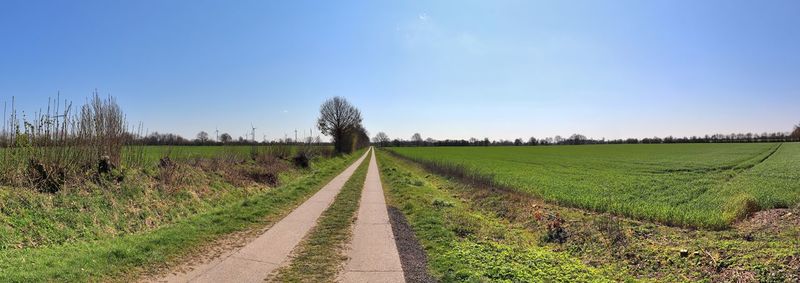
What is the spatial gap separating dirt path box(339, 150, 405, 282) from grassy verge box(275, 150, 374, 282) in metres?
0.23

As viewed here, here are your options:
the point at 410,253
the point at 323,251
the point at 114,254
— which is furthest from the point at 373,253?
the point at 114,254

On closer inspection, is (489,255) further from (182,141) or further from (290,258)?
(182,141)

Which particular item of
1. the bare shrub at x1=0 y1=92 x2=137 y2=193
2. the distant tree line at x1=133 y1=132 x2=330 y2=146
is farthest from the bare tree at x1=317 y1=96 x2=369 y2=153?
the bare shrub at x1=0 y1=92 x2=137 y2=193

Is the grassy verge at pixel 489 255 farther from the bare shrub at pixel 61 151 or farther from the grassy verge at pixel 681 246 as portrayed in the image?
the bare shrub at pixel 61 151

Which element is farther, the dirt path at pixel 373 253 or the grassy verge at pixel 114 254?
the dirt path at pixel 373 253

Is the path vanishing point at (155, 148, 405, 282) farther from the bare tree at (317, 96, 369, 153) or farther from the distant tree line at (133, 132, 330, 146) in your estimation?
the bare tree at (317, 96, 369, 153)

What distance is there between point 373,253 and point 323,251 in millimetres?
984

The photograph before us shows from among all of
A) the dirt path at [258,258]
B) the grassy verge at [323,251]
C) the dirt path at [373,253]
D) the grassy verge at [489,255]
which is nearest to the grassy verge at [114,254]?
the dirt path at [258,258]

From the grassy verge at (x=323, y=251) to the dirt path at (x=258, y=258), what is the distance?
0.24 m

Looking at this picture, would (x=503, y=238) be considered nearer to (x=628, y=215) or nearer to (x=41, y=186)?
(x=628, y=215)

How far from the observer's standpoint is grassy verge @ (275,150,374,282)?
676 centimetres

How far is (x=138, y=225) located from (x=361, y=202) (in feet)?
25.4

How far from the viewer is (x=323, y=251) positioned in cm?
848

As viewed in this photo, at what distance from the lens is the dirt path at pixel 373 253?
6.85 meters
